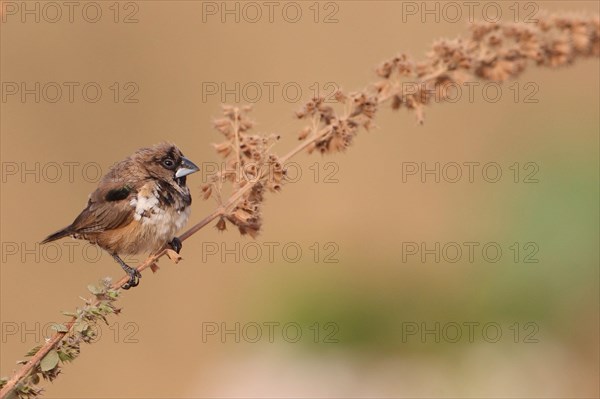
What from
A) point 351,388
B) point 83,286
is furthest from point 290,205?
point 351,388

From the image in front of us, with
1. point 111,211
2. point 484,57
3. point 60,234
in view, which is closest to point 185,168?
point 111,211

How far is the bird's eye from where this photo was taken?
16.0 feet

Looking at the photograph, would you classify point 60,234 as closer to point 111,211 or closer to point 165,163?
point 111,211

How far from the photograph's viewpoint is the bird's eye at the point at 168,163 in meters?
4.88

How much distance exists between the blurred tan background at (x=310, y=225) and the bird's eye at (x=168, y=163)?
7.85ft

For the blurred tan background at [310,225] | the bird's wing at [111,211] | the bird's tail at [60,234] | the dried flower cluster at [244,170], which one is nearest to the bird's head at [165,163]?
the bird's wing at [111,211]

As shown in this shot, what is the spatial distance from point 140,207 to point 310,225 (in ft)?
15.5

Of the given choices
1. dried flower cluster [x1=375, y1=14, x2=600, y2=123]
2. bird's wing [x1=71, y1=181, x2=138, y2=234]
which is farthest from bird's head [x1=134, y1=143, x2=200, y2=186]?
dried flower cluster [x1=375, y1=14, x2=600, y2=123]

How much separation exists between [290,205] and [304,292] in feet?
5.12

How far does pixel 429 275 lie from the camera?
8242 millimetres

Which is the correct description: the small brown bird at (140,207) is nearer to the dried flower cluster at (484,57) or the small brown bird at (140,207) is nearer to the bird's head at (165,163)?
the bird's head at (165,163)

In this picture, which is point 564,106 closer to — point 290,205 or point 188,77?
point 290,205

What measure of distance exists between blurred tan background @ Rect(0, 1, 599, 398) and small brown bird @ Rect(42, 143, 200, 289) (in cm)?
225

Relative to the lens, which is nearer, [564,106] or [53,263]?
[53,263]
